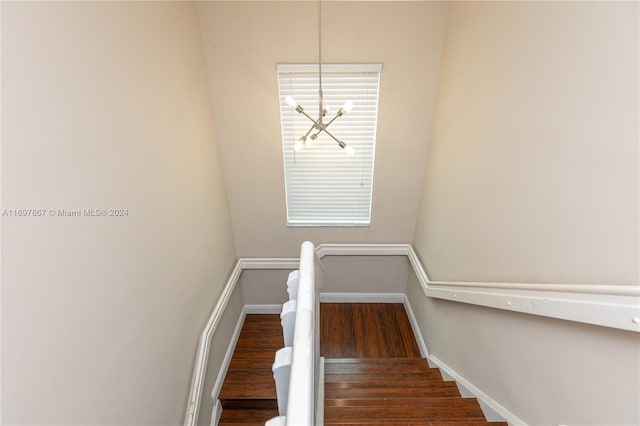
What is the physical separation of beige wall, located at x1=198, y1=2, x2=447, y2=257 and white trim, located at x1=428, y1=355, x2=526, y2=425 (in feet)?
4.91

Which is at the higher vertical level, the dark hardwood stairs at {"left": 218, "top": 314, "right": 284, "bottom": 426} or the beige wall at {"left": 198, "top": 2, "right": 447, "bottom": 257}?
the beige wall at {"left": 198, "top": 2, "right": 447, "bottom": 257}

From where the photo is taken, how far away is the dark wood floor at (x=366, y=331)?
302 centimetres

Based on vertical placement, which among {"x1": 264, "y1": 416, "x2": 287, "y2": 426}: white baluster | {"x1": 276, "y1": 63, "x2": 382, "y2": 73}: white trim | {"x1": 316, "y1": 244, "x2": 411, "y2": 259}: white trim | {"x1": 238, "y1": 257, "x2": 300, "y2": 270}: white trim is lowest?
{"x1": 238, "y1": 257, "x2": 300, "y2": 270}: white trim

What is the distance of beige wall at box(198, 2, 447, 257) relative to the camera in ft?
7.38

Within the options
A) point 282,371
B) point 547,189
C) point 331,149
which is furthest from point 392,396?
point 331,149

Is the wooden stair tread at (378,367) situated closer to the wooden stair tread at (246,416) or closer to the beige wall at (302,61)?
the wooden stair tread at (246,416)

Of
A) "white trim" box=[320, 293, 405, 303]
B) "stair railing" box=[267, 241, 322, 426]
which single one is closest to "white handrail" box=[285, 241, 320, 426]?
"stair railing" box=[267, 241, 322, 426]

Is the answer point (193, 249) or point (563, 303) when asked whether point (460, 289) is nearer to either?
point (563, 303)

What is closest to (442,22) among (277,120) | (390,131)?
(390,131)

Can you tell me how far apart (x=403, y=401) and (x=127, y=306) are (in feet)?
5.73

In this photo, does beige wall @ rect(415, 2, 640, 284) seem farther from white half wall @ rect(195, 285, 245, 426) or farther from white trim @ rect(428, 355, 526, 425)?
white half wall @ rect(195, 285, 245, 426)

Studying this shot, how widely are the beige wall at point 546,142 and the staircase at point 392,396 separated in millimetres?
816

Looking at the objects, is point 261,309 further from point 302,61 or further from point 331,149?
point 302,61

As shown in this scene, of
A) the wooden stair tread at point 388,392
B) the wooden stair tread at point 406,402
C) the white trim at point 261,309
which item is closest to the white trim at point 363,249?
the white trim at point 261,309
